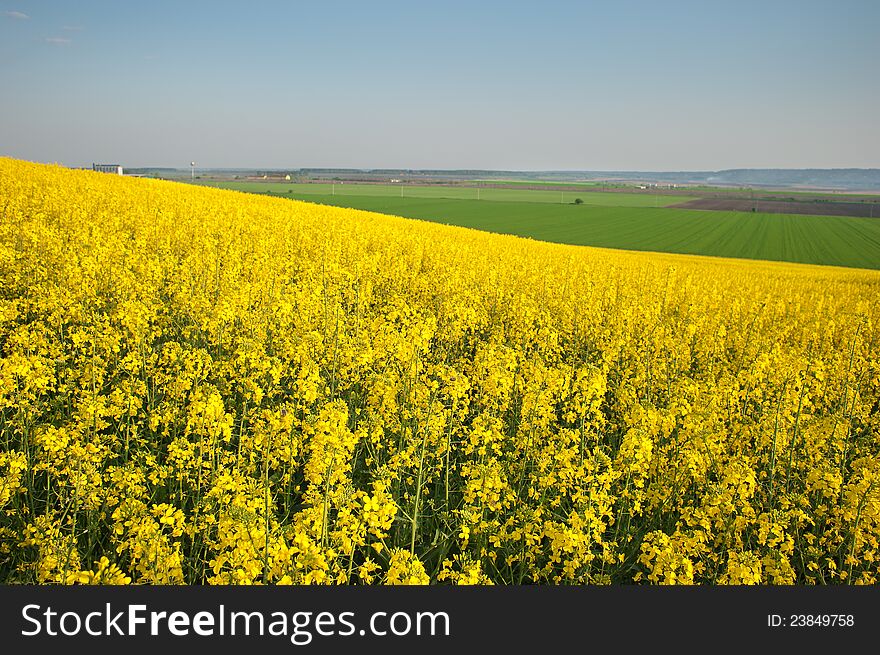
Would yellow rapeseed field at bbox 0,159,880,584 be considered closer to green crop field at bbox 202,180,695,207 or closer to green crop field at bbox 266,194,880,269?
green crop field at bbox 266,194,880,269

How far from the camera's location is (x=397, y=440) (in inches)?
219

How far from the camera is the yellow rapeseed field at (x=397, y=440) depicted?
3469 millimetres

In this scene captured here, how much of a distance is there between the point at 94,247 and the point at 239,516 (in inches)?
313

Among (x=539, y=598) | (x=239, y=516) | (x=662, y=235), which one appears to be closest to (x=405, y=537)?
(x=539, y=598)

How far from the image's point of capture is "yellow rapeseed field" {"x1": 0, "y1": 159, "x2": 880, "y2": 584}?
11.4 feet

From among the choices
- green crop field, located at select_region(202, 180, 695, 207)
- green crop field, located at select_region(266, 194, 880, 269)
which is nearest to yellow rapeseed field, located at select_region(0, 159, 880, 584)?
green crop field, located at select_region(266, 194, 880, 269)

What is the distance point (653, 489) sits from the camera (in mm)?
4637

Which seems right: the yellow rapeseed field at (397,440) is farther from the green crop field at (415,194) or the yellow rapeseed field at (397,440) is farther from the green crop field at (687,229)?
the green crop field at (415,194)

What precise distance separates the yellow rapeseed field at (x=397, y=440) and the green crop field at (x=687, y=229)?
42318 millimetres

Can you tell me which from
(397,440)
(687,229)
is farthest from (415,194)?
(397,440)

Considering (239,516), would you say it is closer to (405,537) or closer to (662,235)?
(405,537)

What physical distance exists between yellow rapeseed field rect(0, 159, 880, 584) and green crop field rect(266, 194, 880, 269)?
1666 inches

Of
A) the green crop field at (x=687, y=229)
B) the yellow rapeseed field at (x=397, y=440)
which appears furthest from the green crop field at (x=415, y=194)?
the yellow rapeseed field at (x=397, y=440)

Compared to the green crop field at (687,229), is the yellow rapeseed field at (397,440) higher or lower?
lower
